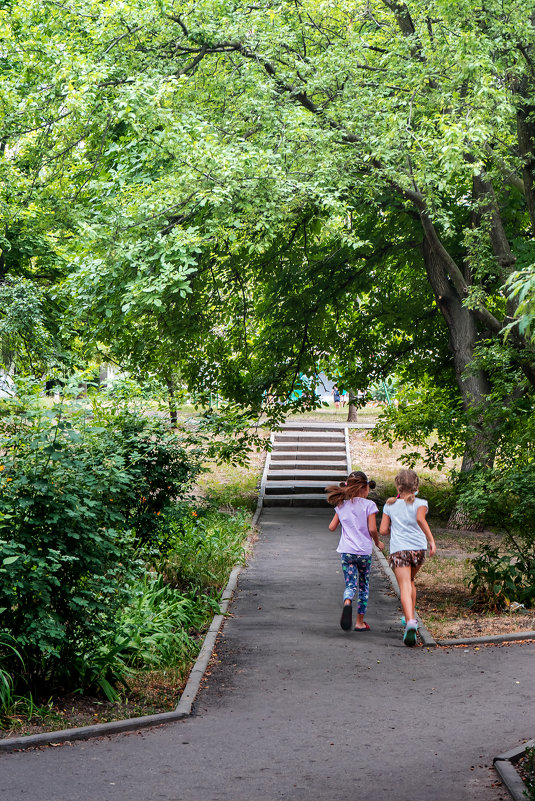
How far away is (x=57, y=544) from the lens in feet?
20.7

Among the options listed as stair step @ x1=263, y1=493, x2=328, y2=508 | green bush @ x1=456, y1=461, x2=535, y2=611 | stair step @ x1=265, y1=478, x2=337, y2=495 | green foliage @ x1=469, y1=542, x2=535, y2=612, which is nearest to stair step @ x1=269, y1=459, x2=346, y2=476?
stair step @ x1=265, y1=478, x2=337, y2=495

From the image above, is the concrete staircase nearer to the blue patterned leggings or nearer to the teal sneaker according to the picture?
the blue patterned leggings

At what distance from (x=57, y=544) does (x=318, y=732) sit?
7.52 ft

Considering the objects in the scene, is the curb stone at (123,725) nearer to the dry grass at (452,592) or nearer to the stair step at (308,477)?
the dry grass at (452,592)

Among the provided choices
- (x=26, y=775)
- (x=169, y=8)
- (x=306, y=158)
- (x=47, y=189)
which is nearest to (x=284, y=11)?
(x=169, y=8)

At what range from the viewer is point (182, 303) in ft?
54.9

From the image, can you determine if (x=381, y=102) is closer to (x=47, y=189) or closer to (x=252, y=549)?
(x=47, y=189)

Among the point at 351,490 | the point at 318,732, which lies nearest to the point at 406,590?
the point at 351,490

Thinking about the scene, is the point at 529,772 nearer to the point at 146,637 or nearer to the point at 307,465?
the point at 146,637

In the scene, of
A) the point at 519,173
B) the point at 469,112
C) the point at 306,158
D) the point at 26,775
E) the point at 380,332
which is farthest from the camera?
the point at 380,332

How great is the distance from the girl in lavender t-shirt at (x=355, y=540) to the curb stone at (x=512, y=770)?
3.55 meters

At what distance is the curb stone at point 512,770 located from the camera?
471cm

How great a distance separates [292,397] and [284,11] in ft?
30.8

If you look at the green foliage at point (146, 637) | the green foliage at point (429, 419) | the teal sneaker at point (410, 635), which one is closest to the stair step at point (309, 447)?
the green foliage at point (429, 419)
